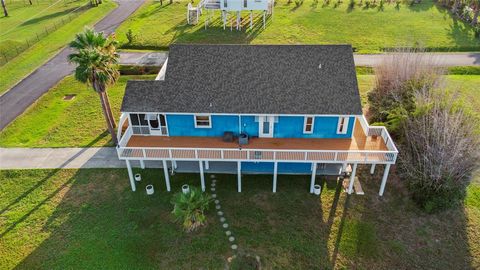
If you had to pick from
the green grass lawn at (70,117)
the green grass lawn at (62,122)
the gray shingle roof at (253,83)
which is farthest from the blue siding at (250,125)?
the green grass lawn at (62,122)

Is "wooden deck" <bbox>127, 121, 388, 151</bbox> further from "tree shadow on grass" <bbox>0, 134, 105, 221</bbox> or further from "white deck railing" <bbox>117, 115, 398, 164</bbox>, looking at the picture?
"tree shadow on grass" <bbox>0, 134, 105, 221</bbox>

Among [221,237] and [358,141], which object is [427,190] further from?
[221,237]

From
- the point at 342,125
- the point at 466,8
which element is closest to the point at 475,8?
the point at 466,8

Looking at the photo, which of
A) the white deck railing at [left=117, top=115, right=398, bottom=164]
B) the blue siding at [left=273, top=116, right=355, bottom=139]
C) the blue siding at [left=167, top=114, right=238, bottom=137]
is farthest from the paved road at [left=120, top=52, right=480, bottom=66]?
the white deck railing at [left=117, top=115, right=398, bottom=164]

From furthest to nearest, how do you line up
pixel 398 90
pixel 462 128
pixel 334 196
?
pixel 398 90
pixel 334 196
pixel 462 128

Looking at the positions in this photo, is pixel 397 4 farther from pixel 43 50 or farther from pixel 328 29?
pixel 43 50

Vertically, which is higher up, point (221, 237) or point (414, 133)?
point (414, 133)

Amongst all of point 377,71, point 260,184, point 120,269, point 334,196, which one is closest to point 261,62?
point 260,184

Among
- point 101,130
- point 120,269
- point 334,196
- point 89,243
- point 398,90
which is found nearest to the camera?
point 120,269
